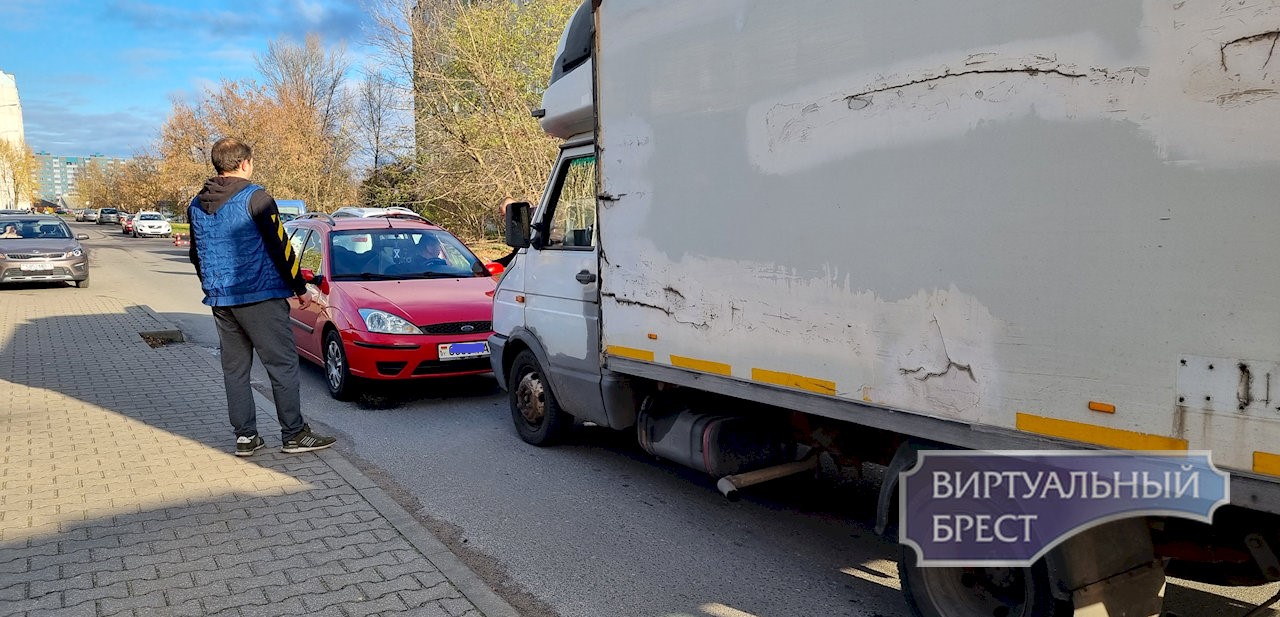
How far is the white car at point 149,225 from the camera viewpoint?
5194cm

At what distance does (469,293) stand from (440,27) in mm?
16184

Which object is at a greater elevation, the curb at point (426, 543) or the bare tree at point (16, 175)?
the bare tree at point (16, 175)

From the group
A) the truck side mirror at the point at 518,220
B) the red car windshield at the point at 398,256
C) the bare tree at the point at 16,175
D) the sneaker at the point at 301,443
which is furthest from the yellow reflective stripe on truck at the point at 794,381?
the bare tree at the point at 16,175

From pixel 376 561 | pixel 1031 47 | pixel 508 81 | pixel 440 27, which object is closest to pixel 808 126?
pixel 1031 47

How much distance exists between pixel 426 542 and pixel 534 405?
1846 millimetres

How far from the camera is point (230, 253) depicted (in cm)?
533

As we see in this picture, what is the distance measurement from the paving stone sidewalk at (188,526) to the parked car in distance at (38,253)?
37.9 ft

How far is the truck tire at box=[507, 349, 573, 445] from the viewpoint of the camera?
570 cm

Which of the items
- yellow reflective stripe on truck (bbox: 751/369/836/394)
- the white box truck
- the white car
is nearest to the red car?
the white box truck

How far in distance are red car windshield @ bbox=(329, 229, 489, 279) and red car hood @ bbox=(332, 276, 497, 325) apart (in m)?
0.21

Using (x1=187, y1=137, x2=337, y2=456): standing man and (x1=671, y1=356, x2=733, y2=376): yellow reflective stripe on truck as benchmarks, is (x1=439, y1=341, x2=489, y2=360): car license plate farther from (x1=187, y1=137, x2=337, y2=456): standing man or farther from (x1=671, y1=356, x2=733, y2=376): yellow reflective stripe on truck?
(x1=671, y1=356, x2=733, y2=376): yellow reflective stripe on truck

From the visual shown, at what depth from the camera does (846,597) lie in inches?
143

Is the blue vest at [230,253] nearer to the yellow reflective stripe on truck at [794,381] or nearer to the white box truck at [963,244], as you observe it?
the white box truck at [963,244]

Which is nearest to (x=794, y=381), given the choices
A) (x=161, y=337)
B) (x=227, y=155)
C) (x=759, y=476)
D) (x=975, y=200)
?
(x=759, y=476)
